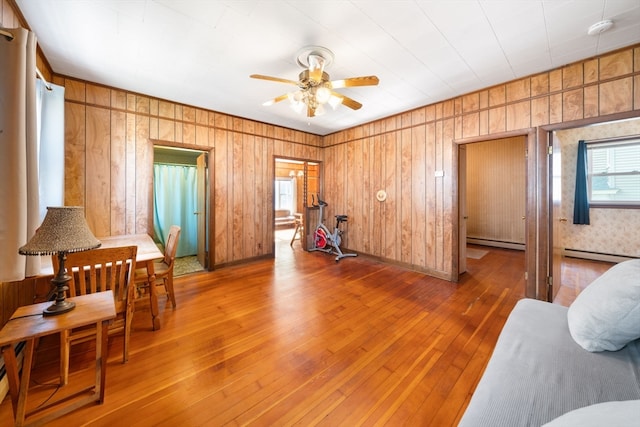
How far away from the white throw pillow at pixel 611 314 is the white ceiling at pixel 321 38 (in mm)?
2026

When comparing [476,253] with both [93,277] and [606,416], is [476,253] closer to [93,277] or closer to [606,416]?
[606,416]

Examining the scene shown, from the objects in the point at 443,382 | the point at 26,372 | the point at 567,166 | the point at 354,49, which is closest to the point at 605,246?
the point at 567,166

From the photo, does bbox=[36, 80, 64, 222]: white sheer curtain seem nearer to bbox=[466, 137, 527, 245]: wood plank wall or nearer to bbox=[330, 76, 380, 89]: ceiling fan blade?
bbox=[330, 76, 380, 89]: ceiling fan blade

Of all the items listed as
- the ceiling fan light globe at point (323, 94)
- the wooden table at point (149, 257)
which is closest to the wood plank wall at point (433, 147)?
the ceiling fan light globe at point (323, 94)

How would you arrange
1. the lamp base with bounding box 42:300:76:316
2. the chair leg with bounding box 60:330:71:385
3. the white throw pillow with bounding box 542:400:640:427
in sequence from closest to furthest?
1. the white throw pillow with bounding box 542:400:640:427
2. the lamp base with bounding box 42:300:76:316
3. the chair leg with bounding box 60:330:71:385

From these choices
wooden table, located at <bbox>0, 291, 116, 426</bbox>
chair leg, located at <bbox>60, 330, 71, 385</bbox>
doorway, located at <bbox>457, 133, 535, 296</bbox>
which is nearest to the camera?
wooden table, located at <bbox>0, 291, 116, 426</bbox>

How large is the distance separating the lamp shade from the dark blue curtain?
7296 millimetres

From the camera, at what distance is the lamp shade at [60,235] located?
1229mm

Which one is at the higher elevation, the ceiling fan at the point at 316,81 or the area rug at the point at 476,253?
the ceiling fan at the point at 316,81

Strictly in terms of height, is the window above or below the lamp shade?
above

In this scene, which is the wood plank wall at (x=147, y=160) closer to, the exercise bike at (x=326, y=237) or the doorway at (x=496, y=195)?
the exercise bike at (x=326, y=237)

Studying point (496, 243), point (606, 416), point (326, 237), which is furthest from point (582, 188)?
point (606, 416)

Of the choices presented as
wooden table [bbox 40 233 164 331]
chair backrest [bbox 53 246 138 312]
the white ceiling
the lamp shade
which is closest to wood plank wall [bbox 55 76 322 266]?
the white ceiling

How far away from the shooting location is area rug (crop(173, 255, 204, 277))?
157 inches
